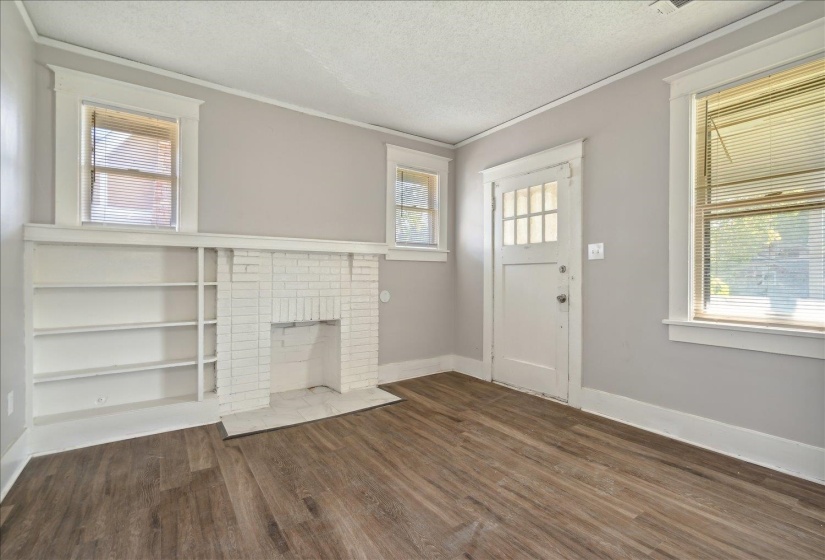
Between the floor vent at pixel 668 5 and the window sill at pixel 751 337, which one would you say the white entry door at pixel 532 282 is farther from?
the floor vent at pixel 668 5

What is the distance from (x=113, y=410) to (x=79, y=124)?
2.13 meters

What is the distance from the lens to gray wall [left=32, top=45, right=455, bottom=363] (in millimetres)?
2961

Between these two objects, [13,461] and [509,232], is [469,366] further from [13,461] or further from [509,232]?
[13,461]

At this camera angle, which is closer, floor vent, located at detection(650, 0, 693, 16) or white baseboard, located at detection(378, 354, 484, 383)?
floor vent, located at detection(650, 0, 693, 16)

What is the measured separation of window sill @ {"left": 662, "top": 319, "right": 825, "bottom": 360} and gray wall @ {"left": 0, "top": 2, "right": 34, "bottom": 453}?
4.31m

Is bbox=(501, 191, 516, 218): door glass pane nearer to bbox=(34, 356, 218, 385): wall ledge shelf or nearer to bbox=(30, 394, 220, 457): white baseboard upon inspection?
bbox=(34, 356, 218, 385): wall ledge shelf

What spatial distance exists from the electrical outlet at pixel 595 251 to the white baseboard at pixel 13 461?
4234 millimetres

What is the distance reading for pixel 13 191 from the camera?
2324 mm

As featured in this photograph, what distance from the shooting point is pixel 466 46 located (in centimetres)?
281

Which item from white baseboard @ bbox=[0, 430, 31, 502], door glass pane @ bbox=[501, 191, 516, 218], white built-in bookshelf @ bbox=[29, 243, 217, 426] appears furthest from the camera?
door glass pane @ bbox=[501, 191, 516, 218]

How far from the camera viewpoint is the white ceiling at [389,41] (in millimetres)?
2445

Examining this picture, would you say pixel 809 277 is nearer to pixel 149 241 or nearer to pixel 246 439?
pixel 246 439

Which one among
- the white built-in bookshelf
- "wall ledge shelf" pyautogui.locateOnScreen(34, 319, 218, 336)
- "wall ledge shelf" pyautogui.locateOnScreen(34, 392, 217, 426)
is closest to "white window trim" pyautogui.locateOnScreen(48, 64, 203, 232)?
the white built-in bookshelf

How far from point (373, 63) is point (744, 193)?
281cm
